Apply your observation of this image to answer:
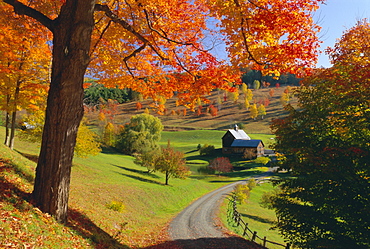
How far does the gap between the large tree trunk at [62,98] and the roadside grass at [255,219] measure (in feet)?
59.2

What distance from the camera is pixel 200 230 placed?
18234 mm

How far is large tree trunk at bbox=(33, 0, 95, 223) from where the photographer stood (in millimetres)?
6664

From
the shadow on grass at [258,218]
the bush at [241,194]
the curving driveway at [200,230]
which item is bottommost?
the shadow on grass at [258,218]

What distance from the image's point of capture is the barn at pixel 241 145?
75188 mm

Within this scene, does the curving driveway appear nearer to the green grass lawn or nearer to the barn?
the green grass lawn

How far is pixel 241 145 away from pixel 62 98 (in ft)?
245

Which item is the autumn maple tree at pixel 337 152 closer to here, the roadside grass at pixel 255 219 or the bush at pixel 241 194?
the roadside grass at pixel 255 219

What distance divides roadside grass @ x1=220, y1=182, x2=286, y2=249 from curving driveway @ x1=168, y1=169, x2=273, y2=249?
143cm

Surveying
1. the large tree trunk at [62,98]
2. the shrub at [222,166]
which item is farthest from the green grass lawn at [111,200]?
the shrub at [222,166]

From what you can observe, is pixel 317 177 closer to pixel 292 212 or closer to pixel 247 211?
pixel 292 212

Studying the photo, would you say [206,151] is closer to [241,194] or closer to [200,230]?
[241,194]

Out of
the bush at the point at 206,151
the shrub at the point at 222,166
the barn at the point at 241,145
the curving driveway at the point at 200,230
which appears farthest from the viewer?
the bush at the point at 206,151

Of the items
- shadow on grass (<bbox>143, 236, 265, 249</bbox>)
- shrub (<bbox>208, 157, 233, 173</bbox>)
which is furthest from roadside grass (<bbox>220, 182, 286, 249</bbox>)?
shrub (<bbox>208, 157, 233, 173</bbox>)

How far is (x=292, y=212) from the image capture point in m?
13.5
